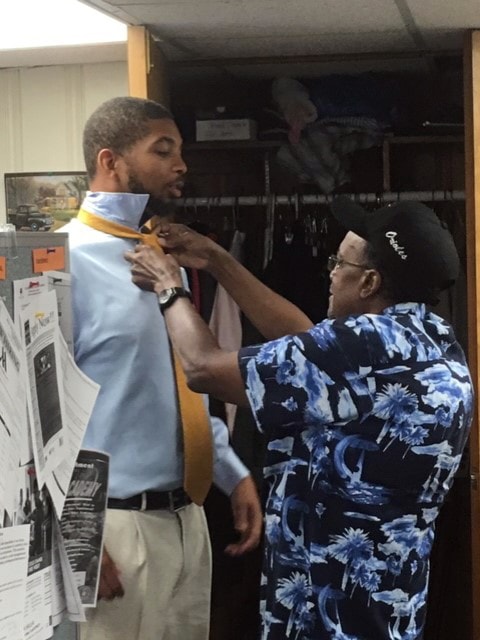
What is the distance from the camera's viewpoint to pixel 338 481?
1.66 metres

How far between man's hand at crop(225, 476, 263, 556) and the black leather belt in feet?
0.55

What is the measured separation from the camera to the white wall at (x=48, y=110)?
268cm

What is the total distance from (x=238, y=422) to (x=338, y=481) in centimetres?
148

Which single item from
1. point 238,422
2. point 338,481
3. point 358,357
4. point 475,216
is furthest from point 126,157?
point 238,422

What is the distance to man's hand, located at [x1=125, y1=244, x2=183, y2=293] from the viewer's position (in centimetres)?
179

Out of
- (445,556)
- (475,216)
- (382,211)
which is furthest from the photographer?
(445,556)

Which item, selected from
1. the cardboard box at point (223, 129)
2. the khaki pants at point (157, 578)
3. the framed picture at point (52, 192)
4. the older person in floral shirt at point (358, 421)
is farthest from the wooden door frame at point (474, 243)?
the framed picture at point (52, 192)

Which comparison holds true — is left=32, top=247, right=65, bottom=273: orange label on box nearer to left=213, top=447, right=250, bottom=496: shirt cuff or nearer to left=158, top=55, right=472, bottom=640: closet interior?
left=213, top=447, right=250, bottom=496: shirt cuff

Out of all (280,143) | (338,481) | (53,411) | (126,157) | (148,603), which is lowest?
(148,603)

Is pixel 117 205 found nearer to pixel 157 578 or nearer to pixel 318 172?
pixel 157 578

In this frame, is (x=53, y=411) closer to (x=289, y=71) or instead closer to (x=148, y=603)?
(x=148, y=603)

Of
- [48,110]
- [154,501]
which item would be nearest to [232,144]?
[48,110]

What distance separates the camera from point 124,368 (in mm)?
1754

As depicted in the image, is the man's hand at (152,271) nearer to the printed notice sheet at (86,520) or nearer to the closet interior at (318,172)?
the printed notice sheet at (86,520)
